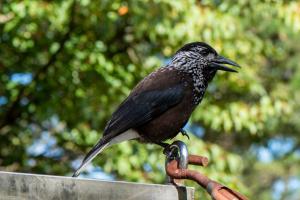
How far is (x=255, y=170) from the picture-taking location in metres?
17.5

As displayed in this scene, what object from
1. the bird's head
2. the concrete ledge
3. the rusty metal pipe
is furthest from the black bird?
the concrete ledge

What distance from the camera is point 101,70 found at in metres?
7.71

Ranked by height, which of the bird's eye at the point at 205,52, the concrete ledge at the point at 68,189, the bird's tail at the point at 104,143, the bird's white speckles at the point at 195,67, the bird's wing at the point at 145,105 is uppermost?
the bird's eye at the point at 205,52

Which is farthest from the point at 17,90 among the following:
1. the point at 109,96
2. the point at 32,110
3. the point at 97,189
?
the point at 97,189

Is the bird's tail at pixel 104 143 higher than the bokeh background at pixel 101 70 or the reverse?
the reverse

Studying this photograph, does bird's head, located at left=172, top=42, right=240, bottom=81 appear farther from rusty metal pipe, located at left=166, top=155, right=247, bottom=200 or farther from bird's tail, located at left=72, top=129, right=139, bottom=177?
rusty metal pipe, located at left=166, top=155, right=247, bottom=200

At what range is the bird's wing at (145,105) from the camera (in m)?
5.20

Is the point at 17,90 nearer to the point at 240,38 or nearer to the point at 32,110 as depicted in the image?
the point at 32,110

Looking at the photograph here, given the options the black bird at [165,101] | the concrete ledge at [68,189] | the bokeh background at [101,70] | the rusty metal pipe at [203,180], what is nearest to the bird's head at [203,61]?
the black bird at [165,101]

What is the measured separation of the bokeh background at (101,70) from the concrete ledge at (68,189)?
4117 millimetres

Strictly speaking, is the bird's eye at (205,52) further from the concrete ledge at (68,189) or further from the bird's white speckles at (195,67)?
the concrete ledge at (68,189)

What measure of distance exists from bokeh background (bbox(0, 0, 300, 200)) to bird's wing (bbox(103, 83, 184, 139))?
191cm

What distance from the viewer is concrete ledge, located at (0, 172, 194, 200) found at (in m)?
2.69

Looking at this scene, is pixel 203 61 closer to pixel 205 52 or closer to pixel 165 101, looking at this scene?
pixel 205 52
